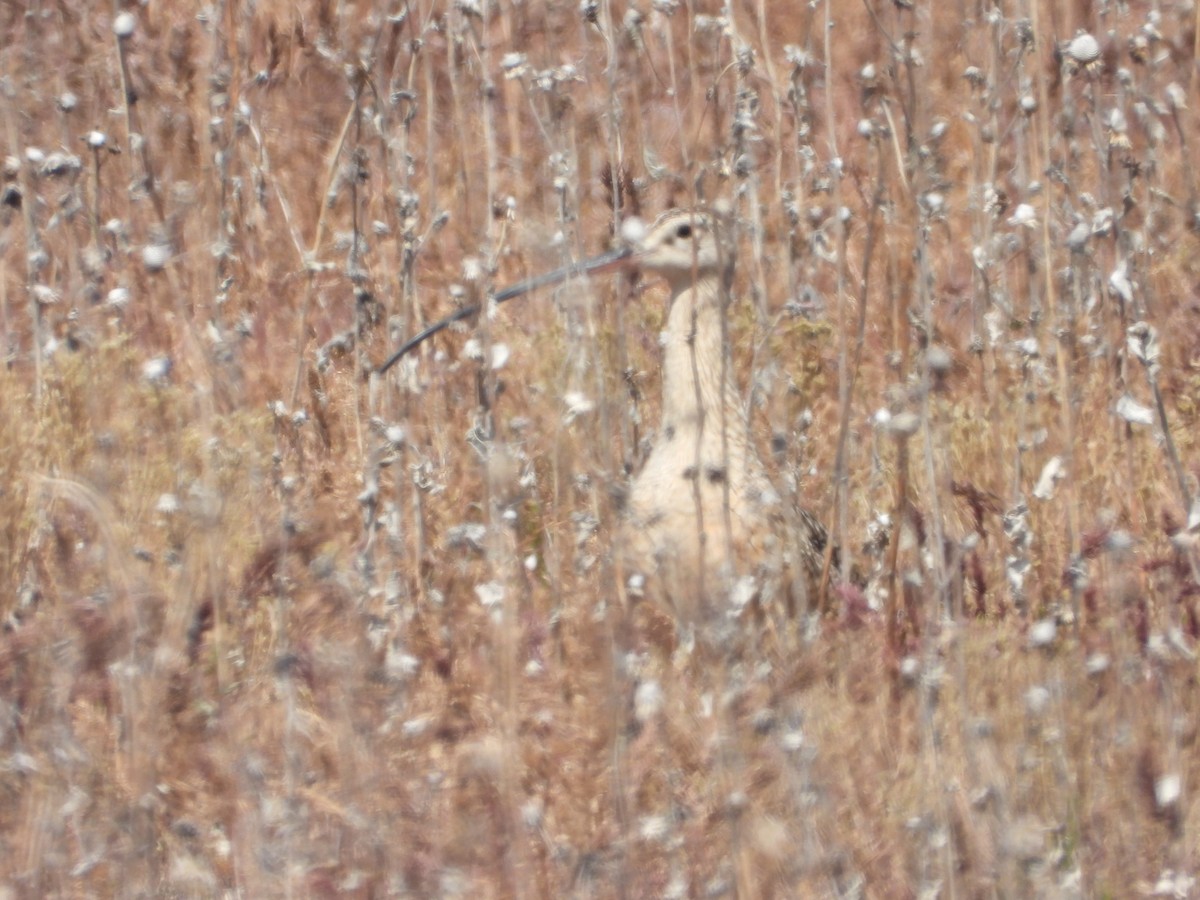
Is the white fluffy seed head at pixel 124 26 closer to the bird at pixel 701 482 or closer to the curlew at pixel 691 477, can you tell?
the curlew at pixel 691 477

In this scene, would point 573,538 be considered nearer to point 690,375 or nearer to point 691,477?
point 691,477

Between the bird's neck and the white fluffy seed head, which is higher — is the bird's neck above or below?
below

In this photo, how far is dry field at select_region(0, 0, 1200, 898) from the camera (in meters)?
2.20

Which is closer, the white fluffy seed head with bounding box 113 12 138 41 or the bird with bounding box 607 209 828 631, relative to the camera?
the bird with bounding box 607 209 828 631

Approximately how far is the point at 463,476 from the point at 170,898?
158 cm

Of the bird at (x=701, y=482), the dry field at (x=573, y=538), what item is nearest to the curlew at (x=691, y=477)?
the bird at (x=701, y=482)

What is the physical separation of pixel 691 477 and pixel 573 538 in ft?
1.44

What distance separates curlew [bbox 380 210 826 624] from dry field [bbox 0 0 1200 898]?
10 centimetres

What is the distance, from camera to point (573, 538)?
345 centimetres

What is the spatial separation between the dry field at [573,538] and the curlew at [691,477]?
0.10 metres

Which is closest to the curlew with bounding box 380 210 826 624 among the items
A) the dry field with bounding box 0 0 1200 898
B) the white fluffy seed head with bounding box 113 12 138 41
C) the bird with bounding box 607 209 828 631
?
the bird with bounding box 607 209 828 631

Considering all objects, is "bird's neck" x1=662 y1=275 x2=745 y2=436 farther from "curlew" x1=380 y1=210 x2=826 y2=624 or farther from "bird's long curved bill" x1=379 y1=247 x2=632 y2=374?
"bird's long curved bill" x1=379 y1=247 x2=632 y2=374

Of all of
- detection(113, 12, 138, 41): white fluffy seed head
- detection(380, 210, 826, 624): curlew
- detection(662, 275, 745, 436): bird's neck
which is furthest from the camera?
detection(113, 12, 138, 41): white fluffy seed head

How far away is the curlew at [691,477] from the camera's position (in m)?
3.33
